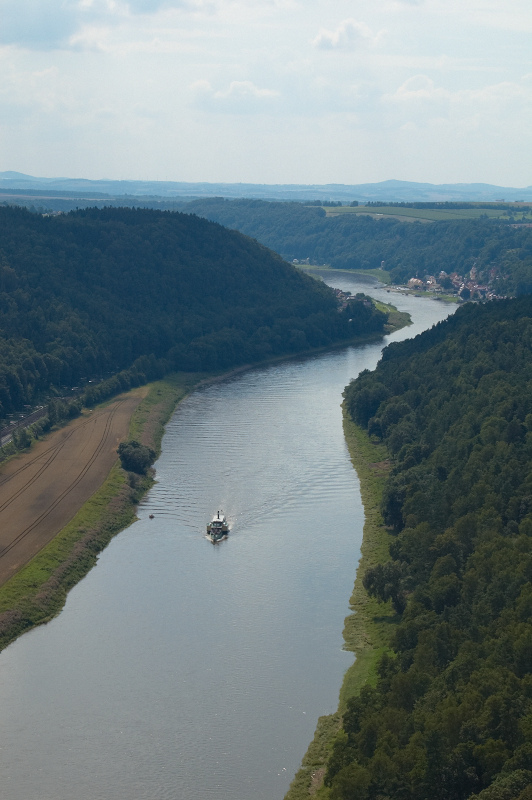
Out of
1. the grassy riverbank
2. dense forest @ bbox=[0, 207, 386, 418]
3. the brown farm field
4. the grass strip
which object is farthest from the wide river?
dense forest @ bbox=[0, 207, 386, 418]

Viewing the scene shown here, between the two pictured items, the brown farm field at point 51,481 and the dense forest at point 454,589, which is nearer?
the dense forest at point 454,589

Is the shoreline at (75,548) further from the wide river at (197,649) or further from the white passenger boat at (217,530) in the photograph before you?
the white passenger boat at (217,530)

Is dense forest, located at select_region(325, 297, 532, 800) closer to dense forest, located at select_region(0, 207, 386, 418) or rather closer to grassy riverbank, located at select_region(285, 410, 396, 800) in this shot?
grassy riverbank, located at select_region(285, 410, 396, 800)

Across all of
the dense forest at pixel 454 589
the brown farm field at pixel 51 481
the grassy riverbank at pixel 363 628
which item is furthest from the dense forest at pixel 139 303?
the grassy riverbank at pixel 363 628

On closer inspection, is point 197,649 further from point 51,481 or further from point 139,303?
point 139,303

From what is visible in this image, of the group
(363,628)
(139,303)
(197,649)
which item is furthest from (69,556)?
(139,303)

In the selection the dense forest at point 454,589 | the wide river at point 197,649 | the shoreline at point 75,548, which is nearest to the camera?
the dense forest at point 454,589

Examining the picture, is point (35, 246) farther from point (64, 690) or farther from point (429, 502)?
point (64, 690)
